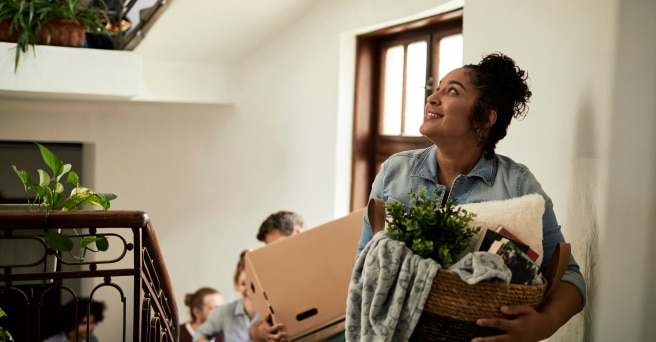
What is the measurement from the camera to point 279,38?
5027 mm

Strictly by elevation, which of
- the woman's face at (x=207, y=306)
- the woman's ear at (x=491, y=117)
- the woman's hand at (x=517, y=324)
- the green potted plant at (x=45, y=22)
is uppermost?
the green potted plant at (x=45, y=22)

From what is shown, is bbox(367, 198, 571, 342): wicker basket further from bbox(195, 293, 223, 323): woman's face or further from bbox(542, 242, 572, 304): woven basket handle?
bbox(195, 293, 223, 323): woman's face

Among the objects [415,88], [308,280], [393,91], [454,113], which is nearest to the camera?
[454,113]

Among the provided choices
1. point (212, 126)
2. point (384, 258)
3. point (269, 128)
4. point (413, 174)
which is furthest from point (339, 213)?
point (384, 258)

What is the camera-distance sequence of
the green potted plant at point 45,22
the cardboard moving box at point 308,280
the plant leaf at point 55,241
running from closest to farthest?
1. the plant leaf at point 55,241
2. the cardboard moving box at point 308,280
3. the green potted plant at point 45,22

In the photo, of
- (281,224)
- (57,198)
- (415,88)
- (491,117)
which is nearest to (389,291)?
(491,117)

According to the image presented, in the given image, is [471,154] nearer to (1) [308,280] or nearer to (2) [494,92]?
(2) [494,92]

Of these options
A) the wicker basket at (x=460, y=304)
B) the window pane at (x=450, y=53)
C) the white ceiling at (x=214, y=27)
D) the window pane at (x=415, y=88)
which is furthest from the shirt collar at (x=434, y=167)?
the white ceiling at (x=214, y=27)

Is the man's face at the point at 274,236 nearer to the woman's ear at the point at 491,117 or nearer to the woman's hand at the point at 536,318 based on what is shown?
the woman's ear at the point at 491,117

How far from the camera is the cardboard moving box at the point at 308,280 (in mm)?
2885

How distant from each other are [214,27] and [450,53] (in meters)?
1.63

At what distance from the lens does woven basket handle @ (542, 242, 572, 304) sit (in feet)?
5.37

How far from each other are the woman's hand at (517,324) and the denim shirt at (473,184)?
0.68ft

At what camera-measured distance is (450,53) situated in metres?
3.86
